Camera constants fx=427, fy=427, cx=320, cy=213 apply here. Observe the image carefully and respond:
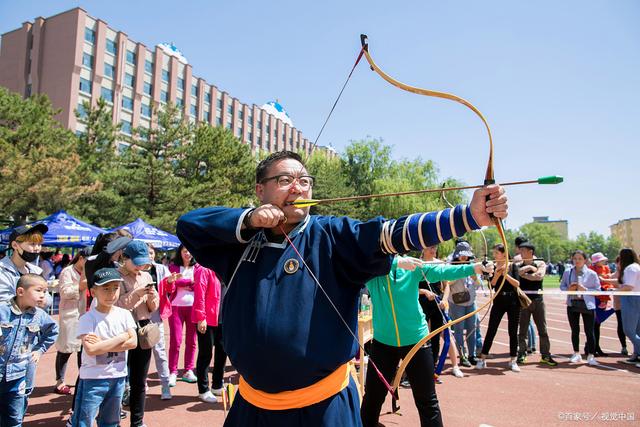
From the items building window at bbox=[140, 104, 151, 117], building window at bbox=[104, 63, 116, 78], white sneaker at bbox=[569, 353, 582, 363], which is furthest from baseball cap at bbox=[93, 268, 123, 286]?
building window at bbox=[140, 104, 151, 117]

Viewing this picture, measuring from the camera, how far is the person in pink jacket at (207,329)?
5.54m

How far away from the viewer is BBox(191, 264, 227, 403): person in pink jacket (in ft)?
18.2

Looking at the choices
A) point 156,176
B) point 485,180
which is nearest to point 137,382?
point 485,180

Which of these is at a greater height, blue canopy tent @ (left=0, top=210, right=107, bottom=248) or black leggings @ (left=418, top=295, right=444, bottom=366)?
blue canopy tent @ (left=0, top=210, right=107, bottom=248)

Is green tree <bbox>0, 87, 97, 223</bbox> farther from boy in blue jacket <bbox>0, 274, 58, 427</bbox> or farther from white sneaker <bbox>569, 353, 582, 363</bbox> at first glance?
white sneaker <bbox>569, 353, 582, 363</bbox>

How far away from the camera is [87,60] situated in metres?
39.6

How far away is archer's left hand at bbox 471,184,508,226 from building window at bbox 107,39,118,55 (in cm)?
4810

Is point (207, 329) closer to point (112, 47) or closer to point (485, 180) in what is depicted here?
point (485, 180)

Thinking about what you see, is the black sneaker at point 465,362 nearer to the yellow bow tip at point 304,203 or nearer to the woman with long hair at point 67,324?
the woman with long hair at point 67,324

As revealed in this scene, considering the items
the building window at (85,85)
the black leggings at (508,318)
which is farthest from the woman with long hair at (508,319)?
the building window at (85,85)

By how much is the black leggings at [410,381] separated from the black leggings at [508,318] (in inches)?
169

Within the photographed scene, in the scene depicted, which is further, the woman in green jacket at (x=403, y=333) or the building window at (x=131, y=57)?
the building window at (x=131, y=57)

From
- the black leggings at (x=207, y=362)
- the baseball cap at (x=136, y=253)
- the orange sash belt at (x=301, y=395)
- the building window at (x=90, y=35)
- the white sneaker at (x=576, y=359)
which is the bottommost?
the white sneaker at (x=576, y=359)

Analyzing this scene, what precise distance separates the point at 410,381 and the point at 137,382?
2684mm
